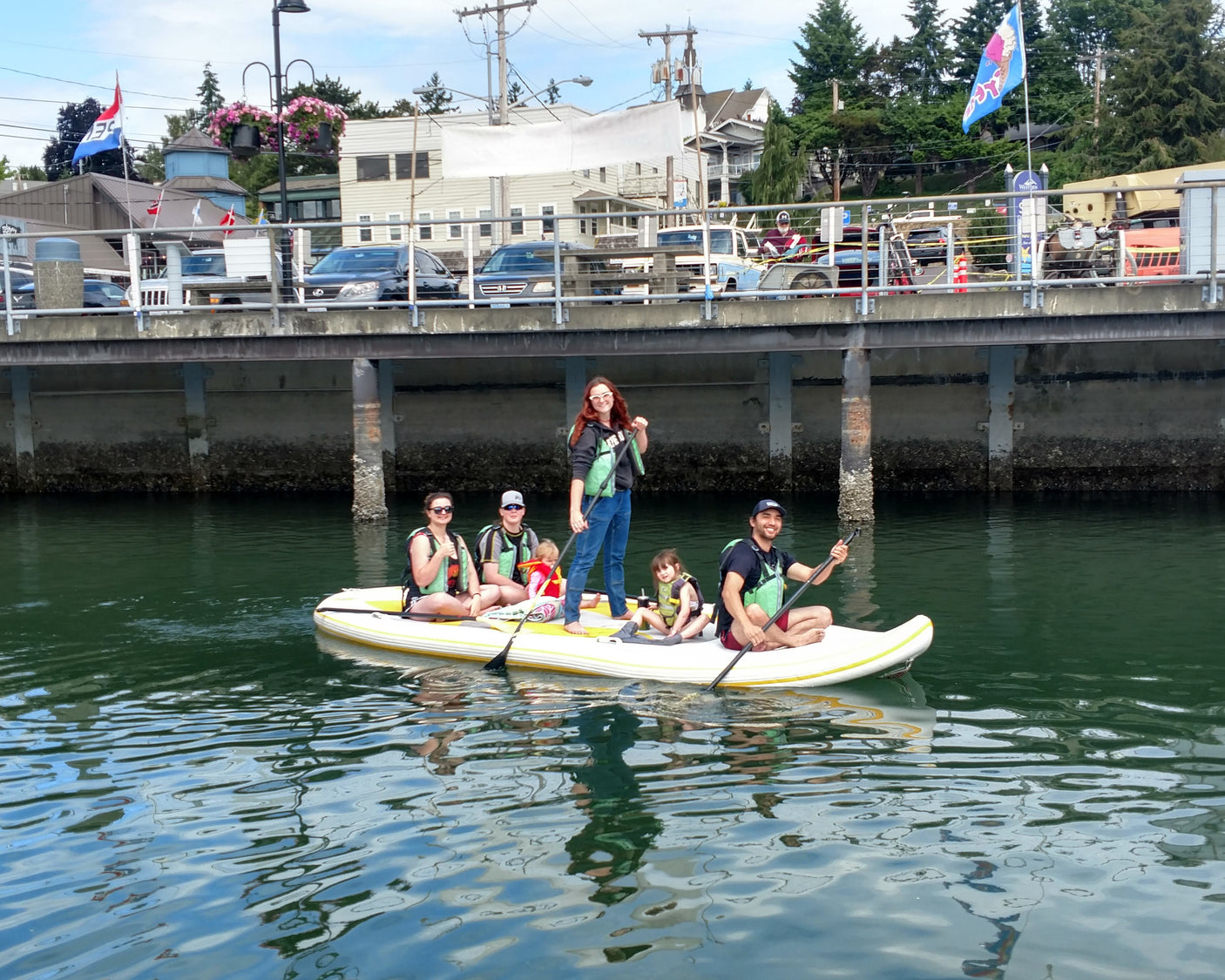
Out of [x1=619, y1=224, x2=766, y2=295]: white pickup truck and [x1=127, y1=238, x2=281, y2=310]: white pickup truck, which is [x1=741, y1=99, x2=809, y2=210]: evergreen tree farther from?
[x1=127, y1=238, x2=281, y2=310]: white pickup truck

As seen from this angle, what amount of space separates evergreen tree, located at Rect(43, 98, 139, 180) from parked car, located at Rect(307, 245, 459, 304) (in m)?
40.2

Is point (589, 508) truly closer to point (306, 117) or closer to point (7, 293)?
point (7, 293)

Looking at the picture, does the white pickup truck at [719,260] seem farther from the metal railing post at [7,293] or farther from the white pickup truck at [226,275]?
the metal railing post at [7,293]

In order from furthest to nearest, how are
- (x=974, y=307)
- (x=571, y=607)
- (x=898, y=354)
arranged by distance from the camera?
1. (x=898, y=354)
2. (x=974, y=307)
3. (x=571, y=607)

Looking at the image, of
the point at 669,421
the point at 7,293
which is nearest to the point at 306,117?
the point at 7,293

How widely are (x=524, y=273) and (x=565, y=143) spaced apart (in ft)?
6.73

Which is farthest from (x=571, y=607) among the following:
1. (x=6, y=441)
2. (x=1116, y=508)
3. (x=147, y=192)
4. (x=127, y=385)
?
(x=147, y=192)

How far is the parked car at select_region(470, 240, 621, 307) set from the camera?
56.3ft

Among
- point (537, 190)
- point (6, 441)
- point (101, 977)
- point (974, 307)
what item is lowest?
point (101, 977)

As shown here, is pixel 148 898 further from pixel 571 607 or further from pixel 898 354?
pixel 898 354

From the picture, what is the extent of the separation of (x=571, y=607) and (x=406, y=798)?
11.4ft

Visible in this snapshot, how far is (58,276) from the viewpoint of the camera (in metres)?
17.7

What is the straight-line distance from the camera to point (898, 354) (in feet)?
64.0

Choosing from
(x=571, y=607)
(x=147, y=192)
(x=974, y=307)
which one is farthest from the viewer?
(x=147, y=192)
